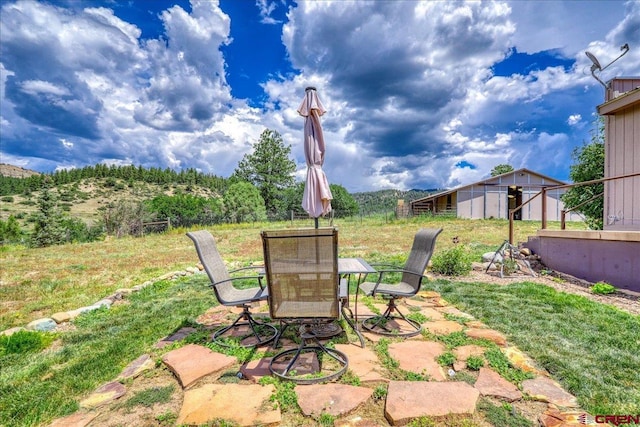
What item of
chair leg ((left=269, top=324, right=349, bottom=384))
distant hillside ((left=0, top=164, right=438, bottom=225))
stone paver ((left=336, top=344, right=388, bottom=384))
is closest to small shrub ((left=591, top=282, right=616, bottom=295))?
stone paver ((left=336, top=344, right=388, bottom=384))

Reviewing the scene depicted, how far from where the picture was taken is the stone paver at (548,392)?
6.12ft

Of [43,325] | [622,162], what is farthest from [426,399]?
[622,162]

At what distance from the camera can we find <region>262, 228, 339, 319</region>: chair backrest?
2197mm

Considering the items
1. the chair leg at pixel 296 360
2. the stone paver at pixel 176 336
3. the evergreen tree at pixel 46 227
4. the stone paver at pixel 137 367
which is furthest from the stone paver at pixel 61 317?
the evergreen tree at pixel 46 227

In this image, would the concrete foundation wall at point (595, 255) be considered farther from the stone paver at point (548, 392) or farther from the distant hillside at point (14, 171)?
the distant hillside at point (14, 171)

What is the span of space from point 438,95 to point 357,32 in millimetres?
7057

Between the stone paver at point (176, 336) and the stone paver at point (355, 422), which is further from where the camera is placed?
the stone paver at point (176, 336)

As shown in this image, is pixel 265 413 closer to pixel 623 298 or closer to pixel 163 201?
pixel 623 298

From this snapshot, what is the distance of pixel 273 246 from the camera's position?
224 centimetres

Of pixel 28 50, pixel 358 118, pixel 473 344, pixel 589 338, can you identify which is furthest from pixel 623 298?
pixel 28 50

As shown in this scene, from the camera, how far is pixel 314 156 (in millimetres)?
4199

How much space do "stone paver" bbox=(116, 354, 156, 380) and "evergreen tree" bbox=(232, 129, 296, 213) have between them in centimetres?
3672

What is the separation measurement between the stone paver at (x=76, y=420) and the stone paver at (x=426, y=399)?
1753 millimetres

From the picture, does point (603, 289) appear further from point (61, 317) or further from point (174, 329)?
point (61, 317)
